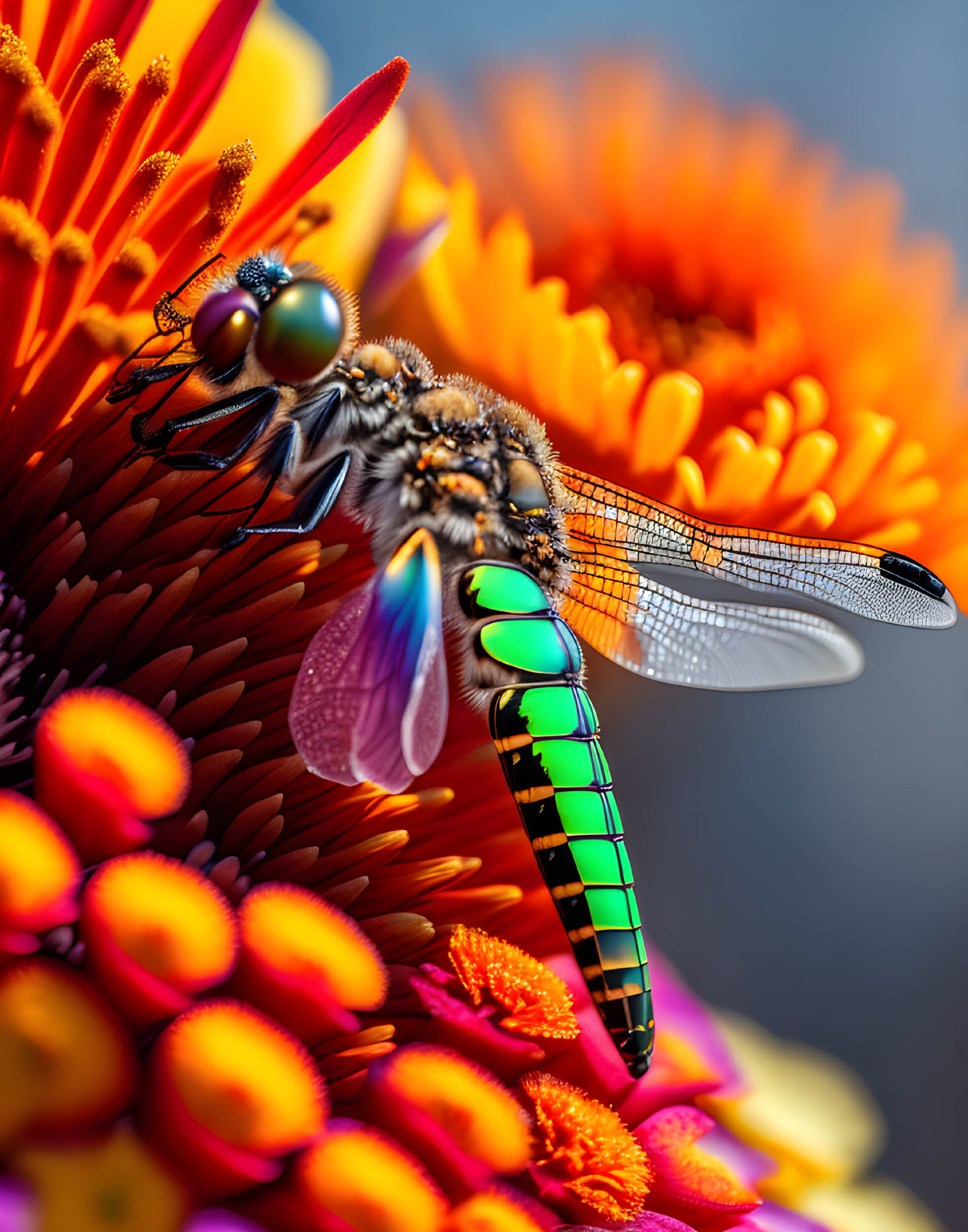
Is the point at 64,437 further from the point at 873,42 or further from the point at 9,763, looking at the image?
the point at 873,42

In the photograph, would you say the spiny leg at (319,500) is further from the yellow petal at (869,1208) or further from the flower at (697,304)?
the yellow petal at (869,1208)

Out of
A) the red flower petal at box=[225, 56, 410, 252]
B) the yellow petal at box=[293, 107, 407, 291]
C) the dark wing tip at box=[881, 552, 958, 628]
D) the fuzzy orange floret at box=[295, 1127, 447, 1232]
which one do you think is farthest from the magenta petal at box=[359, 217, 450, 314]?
the fuzzy orange floret at box=[295, 1127, 447, 1232]

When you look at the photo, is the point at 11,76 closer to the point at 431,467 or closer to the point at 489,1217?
the point at 431,467

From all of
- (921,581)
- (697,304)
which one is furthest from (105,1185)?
(697,304)

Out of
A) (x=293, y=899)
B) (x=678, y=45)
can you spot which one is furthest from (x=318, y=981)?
(x=678, y=45)

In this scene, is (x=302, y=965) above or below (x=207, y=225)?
below

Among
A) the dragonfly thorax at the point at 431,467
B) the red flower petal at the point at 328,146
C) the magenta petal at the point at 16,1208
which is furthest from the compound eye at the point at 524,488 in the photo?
the magenta petal at the point at 16,1208
